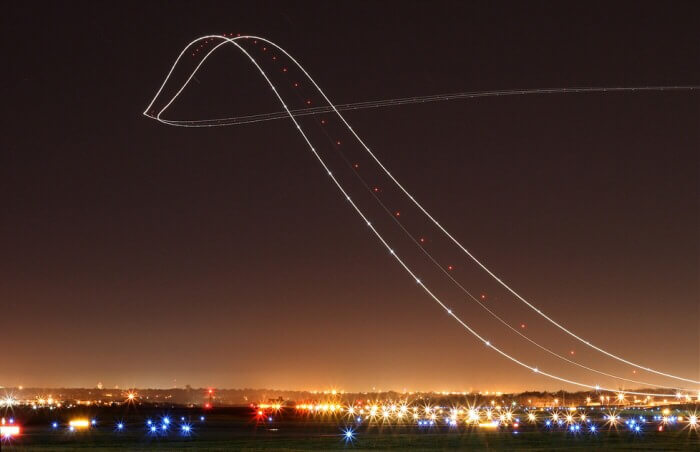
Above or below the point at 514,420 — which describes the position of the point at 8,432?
below

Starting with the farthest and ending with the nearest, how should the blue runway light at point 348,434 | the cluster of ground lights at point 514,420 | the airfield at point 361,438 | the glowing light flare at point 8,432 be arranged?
1. the cluster of ground lights at point 514,420
2. the blue runway light at point 348,434
3. the glowing light flare at point 8,432
4. the airfield at point 361,438

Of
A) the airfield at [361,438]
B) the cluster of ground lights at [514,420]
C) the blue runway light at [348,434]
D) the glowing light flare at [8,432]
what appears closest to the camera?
the airfield at [361,438]

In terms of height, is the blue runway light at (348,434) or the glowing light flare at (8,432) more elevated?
the blue runway light at (348,434)

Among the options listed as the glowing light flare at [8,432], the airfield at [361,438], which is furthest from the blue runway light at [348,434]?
the glowing light flare at [8,432]

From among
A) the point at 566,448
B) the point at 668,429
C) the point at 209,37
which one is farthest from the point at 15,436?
the point at 668,429

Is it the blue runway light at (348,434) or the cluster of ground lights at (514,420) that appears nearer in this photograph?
the blue runway light at (348,434)

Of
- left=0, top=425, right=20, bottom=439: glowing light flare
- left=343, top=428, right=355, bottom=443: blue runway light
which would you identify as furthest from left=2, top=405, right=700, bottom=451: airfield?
left=0, top=425, right=20, bottom=439: glowing light flare

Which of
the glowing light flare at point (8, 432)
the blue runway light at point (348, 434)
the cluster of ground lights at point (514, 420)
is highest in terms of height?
the cluster of ground lights at point (514, 420)

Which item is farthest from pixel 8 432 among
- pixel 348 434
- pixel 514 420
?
pixel 514 420

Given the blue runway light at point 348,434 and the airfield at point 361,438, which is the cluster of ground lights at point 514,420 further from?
the airfield at point 361,438

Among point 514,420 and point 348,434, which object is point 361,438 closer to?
point 348,434

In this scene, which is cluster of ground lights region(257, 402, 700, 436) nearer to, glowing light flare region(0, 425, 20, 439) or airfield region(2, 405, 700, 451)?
airfield region(2, 405, 700, 451)
